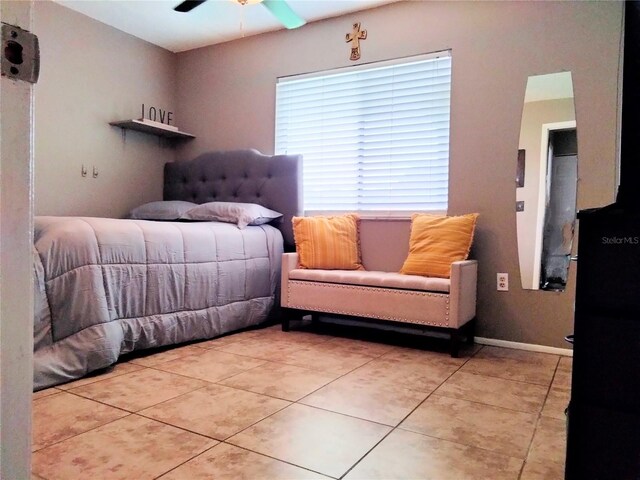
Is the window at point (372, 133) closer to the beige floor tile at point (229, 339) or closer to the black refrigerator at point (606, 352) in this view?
the beige floor tile at point (229, 339)

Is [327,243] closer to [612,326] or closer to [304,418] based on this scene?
[304,418]

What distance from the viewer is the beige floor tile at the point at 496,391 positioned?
6.09ft

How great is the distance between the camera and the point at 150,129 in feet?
13.4

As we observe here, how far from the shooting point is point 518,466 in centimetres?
134

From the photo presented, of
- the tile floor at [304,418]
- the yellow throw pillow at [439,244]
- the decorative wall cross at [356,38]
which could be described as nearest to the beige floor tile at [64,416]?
the tile floor at [304,418]

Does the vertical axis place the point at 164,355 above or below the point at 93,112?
below

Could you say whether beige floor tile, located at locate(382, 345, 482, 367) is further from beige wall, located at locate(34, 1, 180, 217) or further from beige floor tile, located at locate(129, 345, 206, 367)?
beige wall, located at locate(34, 1, 180, 217)

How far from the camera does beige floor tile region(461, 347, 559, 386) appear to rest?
7.39ft

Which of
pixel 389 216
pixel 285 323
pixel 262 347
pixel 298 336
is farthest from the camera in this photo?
pixel 389 216

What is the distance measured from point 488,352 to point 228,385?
1620 millimetres

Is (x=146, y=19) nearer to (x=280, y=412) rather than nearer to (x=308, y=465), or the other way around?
(x=280, y=412)

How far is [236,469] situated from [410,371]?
3.99 ft

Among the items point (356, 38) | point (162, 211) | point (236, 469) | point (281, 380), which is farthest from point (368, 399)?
point (356, 38)

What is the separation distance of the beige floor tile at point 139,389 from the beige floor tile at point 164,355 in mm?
172
